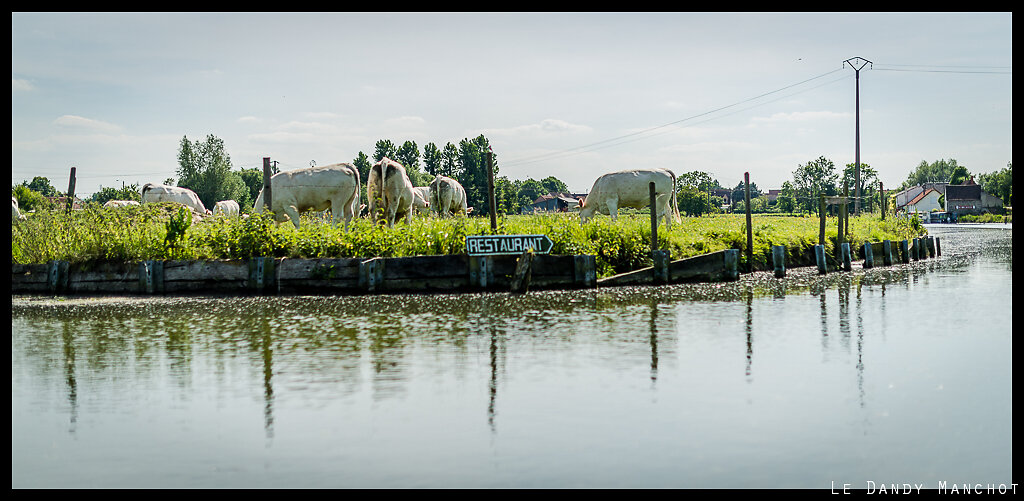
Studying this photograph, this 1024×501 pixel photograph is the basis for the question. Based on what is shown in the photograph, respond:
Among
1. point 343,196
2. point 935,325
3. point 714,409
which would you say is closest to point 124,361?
point 714,409

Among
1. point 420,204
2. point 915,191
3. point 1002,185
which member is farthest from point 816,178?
point 420,204

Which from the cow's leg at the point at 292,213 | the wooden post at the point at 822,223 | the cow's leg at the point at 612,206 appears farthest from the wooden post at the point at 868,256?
the cow's leg at the point at 292,213

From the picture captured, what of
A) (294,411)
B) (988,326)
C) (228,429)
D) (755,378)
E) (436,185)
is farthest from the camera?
(436,185)

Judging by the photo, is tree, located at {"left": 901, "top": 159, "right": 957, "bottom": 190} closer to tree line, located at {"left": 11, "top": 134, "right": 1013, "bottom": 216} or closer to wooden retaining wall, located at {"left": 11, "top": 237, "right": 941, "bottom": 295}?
tree line, located at {"left": 11, "top": 134, "right": 1013, "bottom": 216}

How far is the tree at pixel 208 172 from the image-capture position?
3022 inches

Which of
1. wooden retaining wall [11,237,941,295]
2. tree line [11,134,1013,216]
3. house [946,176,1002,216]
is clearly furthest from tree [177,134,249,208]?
house [946,176,1002,216]

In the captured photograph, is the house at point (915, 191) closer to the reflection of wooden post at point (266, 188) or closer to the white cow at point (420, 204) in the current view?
the white cow at point (420, 204)

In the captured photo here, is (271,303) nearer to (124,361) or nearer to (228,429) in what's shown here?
(124,361)

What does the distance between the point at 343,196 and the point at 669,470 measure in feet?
59.2

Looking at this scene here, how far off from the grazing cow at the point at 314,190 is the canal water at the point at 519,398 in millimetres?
8243

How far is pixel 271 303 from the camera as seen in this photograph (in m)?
16.5

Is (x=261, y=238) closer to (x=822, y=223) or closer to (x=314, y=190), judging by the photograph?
(x=314, y=190)

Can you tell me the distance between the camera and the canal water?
623 centimetres

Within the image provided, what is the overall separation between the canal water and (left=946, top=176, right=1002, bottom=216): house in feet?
422
